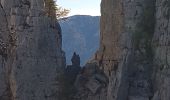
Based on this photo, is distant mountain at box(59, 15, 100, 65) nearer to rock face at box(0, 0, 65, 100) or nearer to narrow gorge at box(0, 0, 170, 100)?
narrow gorge at box(0, 0, 170, 100)

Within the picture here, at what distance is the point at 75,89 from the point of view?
136 ft

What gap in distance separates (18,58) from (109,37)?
26.7 feet

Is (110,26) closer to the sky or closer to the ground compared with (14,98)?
closer to the sky

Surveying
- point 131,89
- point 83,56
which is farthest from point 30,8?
point 83,56

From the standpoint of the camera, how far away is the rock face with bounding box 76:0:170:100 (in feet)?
118

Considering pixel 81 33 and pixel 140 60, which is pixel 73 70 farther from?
pixel 81 33

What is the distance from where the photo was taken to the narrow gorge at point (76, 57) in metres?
37.3

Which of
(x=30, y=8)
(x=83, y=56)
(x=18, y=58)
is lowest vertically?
(x=83, y=56)

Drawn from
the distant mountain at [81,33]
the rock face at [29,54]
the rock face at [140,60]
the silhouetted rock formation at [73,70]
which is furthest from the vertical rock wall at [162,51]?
the distant mountain at [81,33]

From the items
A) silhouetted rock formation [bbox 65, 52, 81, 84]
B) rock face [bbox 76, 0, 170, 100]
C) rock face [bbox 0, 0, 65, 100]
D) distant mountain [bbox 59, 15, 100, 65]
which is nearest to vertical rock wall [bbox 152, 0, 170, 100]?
rock face [bbox 76, 0, 170, 100]

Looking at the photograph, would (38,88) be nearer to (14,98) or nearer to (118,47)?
(14,98)

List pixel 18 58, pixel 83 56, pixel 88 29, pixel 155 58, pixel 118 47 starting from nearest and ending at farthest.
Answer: pixel 155 58 < pixel 18 58 < pixel 118 47 < pixel 83 56 < pixel 88 29

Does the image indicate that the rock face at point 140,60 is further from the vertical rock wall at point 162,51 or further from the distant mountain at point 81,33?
the distant mountain at point 81,33

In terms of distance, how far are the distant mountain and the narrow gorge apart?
7509cm
